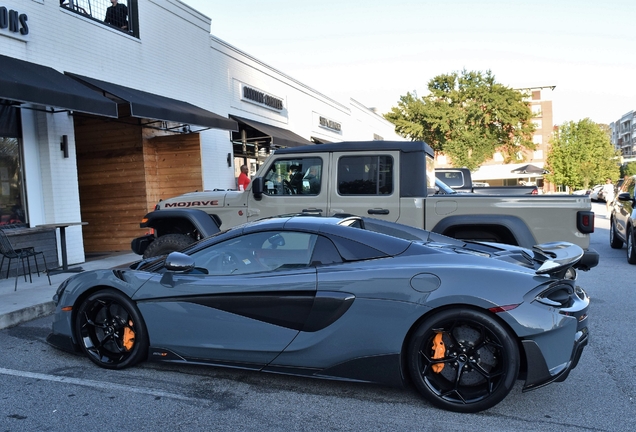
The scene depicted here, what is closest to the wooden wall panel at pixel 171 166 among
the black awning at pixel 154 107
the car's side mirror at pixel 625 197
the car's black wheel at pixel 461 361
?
the black awning at pixel 154 107

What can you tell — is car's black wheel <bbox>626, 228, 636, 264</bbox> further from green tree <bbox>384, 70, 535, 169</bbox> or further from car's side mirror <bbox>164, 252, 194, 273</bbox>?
green tree <bbox>384, 70, 535, 169</bbox>

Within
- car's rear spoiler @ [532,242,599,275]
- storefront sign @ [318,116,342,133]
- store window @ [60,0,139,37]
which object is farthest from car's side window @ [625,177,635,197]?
storefront sign @ [318,116,342,133]

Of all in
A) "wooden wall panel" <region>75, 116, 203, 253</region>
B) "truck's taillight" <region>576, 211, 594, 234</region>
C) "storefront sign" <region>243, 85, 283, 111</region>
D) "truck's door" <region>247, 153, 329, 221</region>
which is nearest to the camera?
"truck's taillight" <region>576, 211, 594, 234</region>

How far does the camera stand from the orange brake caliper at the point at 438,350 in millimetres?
3578

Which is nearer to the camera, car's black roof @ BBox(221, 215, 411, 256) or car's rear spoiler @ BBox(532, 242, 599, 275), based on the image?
car's rear spoiler @ BBox(532, 242, 599, 275)

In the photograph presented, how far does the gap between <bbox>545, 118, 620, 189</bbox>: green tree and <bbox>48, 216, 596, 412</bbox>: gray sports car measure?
4700 cm

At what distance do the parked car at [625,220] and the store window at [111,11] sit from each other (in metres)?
11.1

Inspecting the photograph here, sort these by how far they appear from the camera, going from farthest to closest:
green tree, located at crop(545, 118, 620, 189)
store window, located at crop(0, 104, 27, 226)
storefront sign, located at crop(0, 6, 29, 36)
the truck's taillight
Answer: green tree, located at crop(545, 118, 620, 189)
store window, located at crop(0, 104, 27, 226)
storefront sign, located at crop(0, 6, 29, 36)
the truck's taillight

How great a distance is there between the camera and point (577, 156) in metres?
46.6

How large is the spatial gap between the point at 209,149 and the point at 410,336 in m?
11.9

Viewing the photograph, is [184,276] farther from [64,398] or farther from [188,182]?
[188,182]

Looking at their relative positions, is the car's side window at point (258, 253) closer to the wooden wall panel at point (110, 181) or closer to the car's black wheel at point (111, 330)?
the car's black wheel at point (111, 330)

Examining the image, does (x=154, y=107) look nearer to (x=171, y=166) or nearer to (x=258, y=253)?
(x=171, y=166)

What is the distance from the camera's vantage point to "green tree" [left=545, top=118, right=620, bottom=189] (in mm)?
46500
